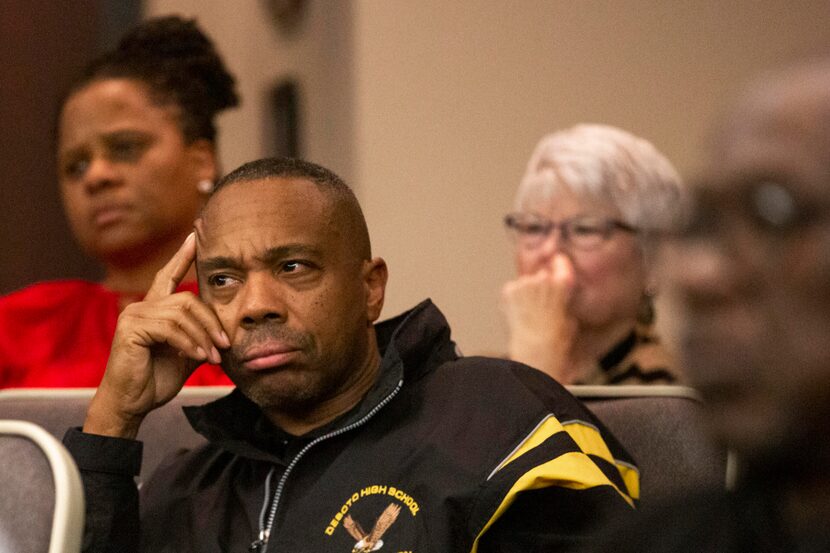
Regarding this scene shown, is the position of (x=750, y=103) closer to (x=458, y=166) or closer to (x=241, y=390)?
(x=241, y=390)

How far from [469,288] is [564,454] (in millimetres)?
1654

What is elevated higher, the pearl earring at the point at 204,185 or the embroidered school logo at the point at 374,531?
the pearl earring at the point at 204,185

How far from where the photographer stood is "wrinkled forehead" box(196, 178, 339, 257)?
4.52ft

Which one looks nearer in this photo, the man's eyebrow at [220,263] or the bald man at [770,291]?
the bald man at [770,291]

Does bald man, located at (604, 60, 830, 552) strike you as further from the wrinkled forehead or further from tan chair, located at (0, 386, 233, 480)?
tan chair, located at (0, 386, 233, 480)

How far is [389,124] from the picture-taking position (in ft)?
9.69

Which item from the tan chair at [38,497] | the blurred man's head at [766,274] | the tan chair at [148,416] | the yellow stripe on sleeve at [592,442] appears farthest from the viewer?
the tan chair at [148,416]

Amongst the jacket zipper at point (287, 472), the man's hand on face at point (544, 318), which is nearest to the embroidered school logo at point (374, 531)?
the jacket zipper at point (287, 472)

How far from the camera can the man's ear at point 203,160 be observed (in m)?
2.21

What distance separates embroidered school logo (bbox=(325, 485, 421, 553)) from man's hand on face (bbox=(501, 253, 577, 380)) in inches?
32.7

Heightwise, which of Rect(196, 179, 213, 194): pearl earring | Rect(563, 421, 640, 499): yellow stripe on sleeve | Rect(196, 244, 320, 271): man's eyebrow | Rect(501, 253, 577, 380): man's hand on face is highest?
Rect(196, 244, 320, 271): man's eyebrow

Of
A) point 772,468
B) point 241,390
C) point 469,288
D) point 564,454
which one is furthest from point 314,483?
point 469,288

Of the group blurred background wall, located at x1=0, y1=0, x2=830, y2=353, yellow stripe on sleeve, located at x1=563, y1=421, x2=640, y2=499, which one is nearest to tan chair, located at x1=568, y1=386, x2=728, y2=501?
yellow stripe on sleeve, located at x1=563, y1=421, x2=640, y2=499

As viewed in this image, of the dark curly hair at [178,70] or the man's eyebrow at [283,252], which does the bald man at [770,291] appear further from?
the dark curly hair at [178,70]
